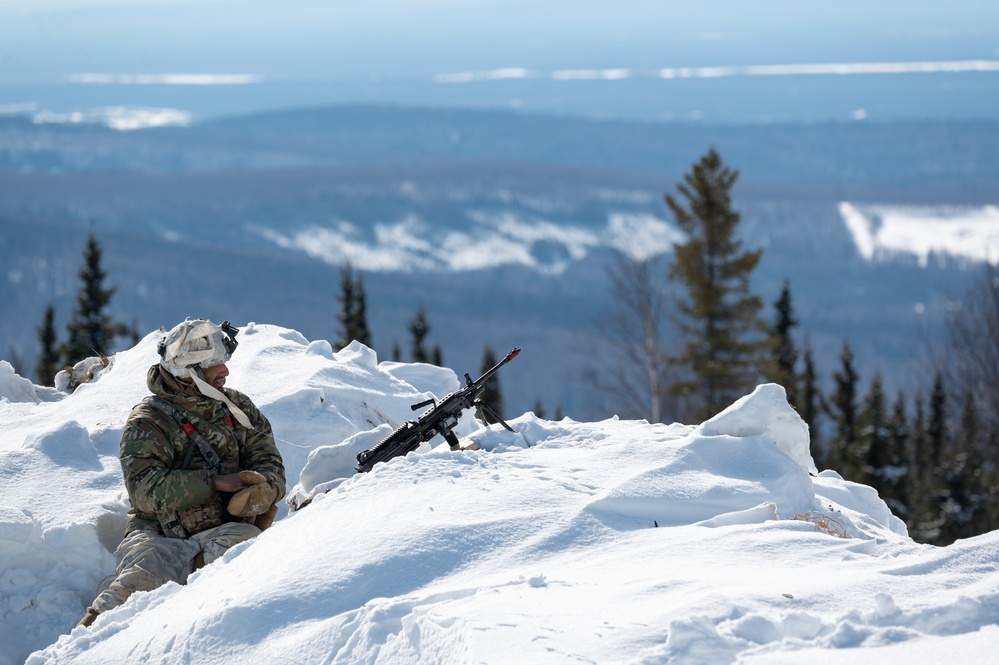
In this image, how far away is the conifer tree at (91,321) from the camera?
4203cm

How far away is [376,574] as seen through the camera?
5793mm

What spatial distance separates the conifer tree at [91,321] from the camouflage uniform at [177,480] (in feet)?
116

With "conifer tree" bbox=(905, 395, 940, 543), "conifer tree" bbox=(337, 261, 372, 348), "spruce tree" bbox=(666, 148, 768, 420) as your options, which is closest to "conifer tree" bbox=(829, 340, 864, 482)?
"conifer tree" bbox=(905, 395, 940, 543)

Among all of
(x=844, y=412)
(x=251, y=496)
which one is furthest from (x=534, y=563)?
(x=844, y=412)

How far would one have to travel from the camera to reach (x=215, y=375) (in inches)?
288

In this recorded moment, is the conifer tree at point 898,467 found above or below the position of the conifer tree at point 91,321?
below

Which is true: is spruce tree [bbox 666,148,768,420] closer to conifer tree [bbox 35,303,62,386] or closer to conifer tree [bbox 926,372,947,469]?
conifer tree [bbox 926,372,947,469]

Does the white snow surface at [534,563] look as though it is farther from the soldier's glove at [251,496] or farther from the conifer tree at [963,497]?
the conifer tree at [963,497]

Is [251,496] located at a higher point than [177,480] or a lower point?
lower

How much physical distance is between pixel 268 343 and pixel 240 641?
630cm

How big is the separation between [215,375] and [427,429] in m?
1.47

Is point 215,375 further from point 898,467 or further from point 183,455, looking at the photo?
point 898,467

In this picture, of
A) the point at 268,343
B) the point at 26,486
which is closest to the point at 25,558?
the point at 26,486

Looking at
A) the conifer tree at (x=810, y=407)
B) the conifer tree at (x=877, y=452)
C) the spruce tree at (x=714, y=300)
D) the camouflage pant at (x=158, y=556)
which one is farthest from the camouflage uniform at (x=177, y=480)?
the conifer tree at (x=810, y=407)
